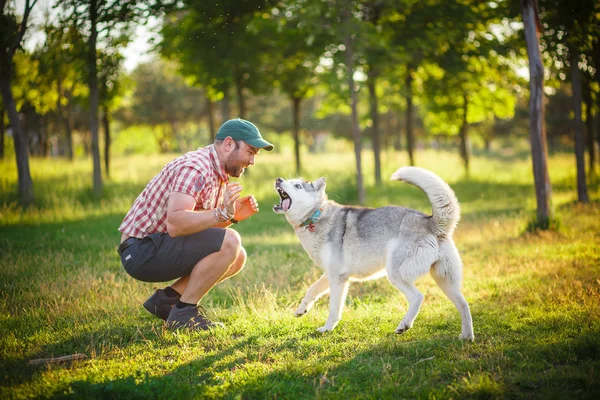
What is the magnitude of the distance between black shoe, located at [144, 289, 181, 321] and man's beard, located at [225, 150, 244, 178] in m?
1.50

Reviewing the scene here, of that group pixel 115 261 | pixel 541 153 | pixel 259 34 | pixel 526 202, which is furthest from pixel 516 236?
pixel 259 34

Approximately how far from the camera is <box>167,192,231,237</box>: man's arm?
4344 mm

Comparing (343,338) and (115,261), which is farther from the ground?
(115,261)

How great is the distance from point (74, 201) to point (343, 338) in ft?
34.9

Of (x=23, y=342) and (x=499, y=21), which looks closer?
(x=23, y=342)

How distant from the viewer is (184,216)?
4.34m

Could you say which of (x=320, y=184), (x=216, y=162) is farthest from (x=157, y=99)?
(x=320, y=184)

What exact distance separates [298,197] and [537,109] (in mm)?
6839

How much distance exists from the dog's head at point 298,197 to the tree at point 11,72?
8346mm

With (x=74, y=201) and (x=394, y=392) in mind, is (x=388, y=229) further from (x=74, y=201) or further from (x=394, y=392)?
(x=74, y=201)

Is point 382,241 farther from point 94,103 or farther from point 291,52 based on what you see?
point 291,52

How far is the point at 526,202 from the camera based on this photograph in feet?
47.1

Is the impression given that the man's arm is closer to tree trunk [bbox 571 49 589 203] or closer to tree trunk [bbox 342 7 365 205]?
tree trunk [bbox 342 7 365 205]

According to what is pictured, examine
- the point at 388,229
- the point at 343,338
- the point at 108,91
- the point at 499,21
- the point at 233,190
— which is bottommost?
the point at 343,338
